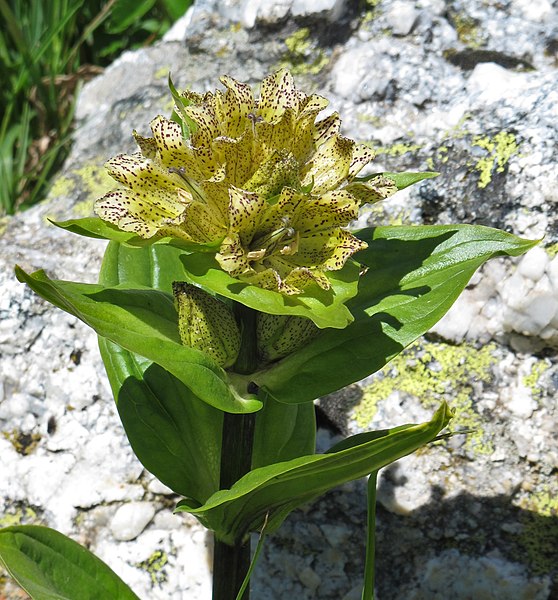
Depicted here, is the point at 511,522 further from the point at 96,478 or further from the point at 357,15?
the point at 357,15

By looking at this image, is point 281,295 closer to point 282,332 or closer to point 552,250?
point 282,332

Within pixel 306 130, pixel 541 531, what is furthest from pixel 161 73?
pixel 541 531

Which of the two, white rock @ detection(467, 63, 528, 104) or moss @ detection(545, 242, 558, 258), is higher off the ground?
white rock @ detection(467, 63, 528, 104)

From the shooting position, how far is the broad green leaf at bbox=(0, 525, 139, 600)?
59.6 inches

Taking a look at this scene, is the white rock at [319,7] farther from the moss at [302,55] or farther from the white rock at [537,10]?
the white rock at [537,10]

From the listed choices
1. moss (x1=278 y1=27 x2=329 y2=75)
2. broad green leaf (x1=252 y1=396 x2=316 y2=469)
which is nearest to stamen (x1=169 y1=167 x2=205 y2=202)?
broad green leaf (x1=252 y1=396 x2=316 y2=469)

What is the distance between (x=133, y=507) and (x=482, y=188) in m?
1.30

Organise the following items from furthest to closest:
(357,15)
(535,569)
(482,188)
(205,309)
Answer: (357,15) → (482,188) → (535,569) → (205,309)

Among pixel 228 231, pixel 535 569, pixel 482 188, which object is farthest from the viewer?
pixel 482 188

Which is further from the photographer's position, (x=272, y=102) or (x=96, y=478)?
(x=96, y=478)

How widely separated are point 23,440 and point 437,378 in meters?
1.14

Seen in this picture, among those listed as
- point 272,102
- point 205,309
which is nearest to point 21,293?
point 205,309

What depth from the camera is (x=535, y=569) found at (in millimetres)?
2070

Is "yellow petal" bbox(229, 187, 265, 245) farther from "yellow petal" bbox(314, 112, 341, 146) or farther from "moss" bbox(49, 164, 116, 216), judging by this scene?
"moss" bbox(49, 164, 116, 216)
